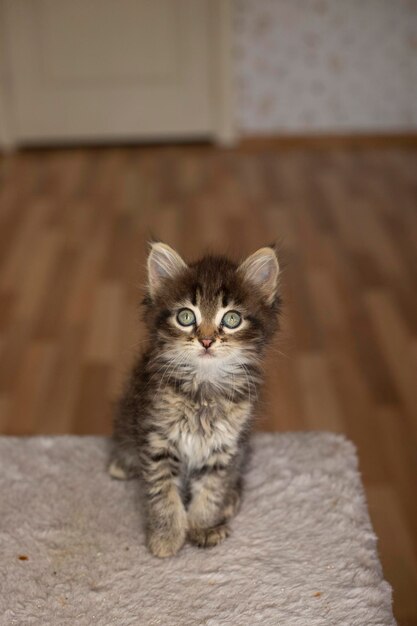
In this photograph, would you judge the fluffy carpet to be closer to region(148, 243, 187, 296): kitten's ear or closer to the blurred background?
the blurred background

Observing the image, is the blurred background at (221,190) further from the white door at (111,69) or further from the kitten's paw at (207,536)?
the kitten's paw at (207,536)

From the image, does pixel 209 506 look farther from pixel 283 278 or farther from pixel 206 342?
pixel 283 278

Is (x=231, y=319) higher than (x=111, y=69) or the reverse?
the reverse

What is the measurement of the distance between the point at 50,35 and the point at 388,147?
2.09m

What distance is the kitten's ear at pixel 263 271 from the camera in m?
1.70

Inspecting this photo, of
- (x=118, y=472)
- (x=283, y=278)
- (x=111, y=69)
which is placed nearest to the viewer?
(x=118, y=472)

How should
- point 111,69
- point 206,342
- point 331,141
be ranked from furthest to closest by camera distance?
point 331,141 → point 111,69 → point 206,342

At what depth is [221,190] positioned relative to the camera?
431 cm

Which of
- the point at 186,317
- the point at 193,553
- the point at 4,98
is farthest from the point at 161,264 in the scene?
the point at 4,98

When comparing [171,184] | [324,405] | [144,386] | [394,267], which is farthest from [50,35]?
[144,386]

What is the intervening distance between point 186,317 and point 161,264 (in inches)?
5.4

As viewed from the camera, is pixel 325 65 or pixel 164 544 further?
pixel 325 65

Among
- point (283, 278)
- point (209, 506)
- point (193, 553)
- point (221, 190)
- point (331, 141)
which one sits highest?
point (331, 141)

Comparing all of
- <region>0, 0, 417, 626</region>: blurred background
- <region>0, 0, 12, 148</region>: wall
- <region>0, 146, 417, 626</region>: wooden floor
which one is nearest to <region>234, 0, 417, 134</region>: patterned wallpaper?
<region>0, 0, 417, 626</region>: blurred background
